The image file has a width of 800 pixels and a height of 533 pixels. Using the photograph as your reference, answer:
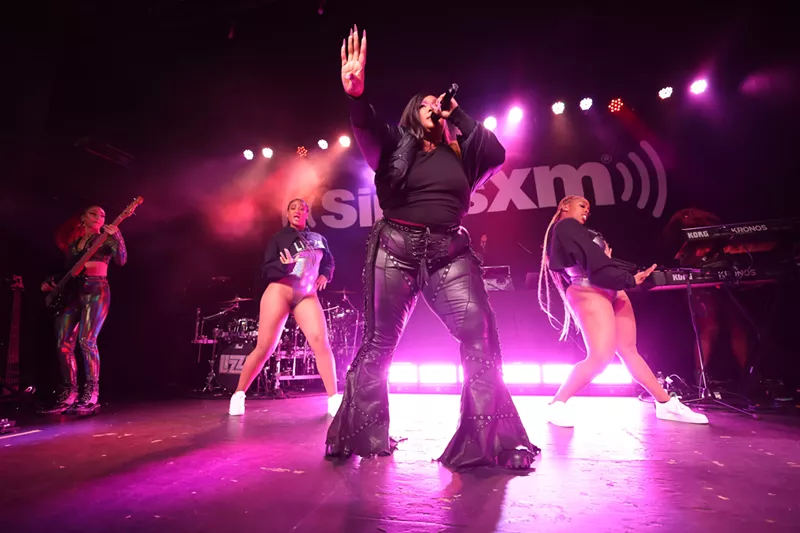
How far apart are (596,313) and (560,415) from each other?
0.85 m

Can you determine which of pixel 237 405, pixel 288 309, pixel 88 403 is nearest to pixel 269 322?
pixel 288 309

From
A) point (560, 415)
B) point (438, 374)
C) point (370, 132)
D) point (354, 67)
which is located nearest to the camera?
point (354, 67)

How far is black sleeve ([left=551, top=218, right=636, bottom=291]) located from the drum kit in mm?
3565

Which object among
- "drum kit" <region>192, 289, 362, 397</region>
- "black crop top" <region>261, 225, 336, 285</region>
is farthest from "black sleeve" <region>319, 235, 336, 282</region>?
"drum kit" <region>192, 289, 362, 397</region>

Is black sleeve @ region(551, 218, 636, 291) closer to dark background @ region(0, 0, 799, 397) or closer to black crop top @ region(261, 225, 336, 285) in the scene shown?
dark background @ region(0, 0, 799, 397)

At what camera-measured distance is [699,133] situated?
6.29m

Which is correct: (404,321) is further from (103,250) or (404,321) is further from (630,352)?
(103,250)

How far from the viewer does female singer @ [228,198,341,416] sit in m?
3.65

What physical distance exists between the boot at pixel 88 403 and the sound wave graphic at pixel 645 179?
7820 millimetres

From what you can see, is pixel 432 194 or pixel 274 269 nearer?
pixel 432 194

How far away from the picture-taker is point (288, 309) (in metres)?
3.78

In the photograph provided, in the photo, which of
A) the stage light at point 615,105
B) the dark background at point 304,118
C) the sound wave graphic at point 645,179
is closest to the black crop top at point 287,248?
the dark background at point 304,118

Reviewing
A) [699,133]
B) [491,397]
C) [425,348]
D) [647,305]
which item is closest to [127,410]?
[425,348]

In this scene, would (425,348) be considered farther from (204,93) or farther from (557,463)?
(204,93)
